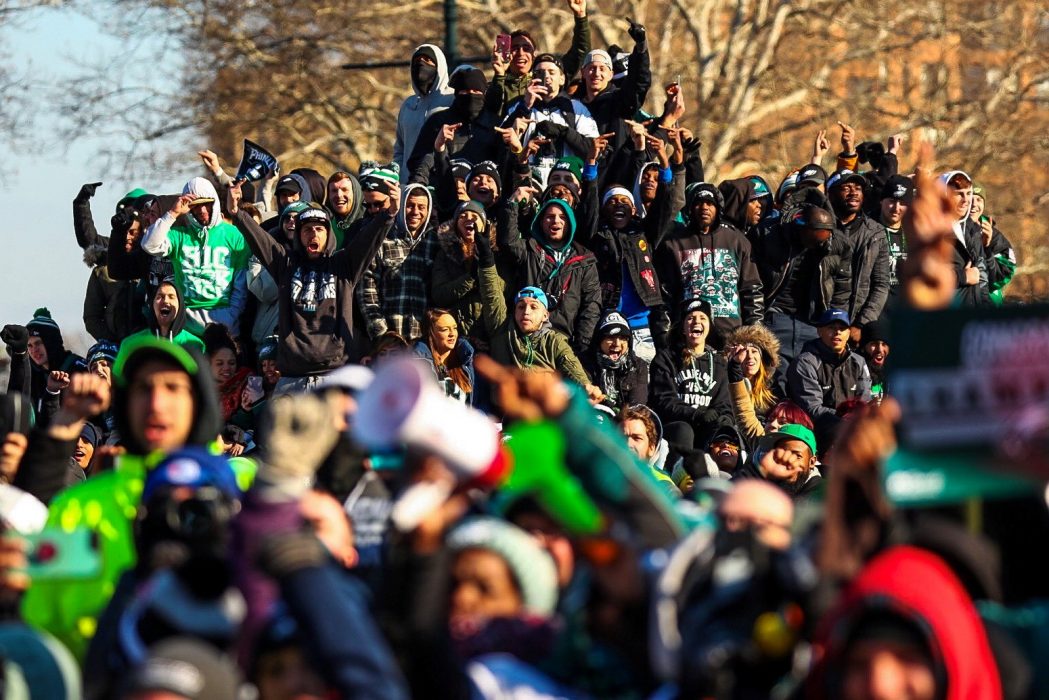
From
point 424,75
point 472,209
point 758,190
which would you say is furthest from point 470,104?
point 472,209

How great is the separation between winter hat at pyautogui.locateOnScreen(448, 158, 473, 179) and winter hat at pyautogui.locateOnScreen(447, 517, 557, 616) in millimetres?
7377

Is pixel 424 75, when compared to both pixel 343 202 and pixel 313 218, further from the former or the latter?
pixel 313 218

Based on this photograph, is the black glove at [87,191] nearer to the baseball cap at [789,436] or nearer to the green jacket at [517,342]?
the green jacket at [517,342]

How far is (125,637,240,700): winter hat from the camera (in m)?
4.58

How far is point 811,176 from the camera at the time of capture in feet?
42.1

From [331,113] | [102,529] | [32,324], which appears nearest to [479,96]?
[32,324]

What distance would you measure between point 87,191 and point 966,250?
5.99m

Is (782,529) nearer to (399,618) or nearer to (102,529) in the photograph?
(399,618)

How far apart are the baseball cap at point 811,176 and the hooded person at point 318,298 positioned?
2.97 metres

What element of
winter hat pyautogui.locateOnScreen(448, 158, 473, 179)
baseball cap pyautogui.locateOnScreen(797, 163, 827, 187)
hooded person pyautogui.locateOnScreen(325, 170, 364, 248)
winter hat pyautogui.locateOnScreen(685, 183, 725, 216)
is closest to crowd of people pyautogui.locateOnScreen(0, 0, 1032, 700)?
winter hat pyautogui.locateOnScreen(685, 183, 725, 216)

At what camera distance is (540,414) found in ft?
15.6

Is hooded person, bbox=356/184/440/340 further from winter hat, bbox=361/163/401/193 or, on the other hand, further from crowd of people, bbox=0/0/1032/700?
crowd of people, bbox=0/0/1032/700

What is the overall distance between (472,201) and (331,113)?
15584 millimetres

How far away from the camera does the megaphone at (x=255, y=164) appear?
13.8m
